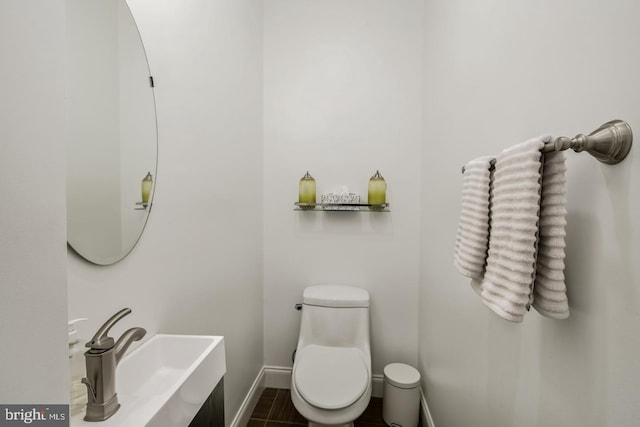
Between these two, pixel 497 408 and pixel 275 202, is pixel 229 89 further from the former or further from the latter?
pixel 497 408

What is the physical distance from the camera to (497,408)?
0.85 m

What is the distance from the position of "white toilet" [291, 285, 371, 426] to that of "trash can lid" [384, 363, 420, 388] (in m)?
0.19

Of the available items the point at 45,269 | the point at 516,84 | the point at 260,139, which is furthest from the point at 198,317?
the point at 516,84

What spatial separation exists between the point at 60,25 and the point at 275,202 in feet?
5.36

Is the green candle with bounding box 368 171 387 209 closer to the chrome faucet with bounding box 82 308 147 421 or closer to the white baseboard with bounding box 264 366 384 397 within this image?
the white baseboard with bounding box 264 366 384 397

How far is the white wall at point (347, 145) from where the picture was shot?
1.87 meters

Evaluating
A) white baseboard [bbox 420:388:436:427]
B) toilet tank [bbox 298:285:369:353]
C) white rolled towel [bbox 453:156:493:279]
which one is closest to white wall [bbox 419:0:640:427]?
white rolled towel [bbox 453:156:493:279]

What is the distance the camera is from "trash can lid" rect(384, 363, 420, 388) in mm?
1586

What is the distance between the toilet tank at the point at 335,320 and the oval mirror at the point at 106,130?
1.16m

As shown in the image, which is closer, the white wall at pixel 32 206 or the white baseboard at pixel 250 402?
the white wall at pixel 32 206

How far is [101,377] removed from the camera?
615 millimetres

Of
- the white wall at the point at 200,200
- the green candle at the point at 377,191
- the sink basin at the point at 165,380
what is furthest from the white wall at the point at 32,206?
the green candle at the point at 377,191

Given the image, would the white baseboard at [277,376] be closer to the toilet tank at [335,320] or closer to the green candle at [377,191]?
Answer: the toilet tank at [335,320]

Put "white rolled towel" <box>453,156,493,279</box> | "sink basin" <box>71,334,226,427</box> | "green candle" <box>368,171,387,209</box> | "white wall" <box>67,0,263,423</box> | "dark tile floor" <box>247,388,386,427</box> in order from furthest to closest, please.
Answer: "green candle" <box>368,171,387,209</box> → "dark tile floor" <box>247,388,386,427</box> → "white wall" <box>67,0,263,423</box> → "white rolled towel" <box>453,156,493,279</box> → "sink basin" <box>71,334,226,427</box>
